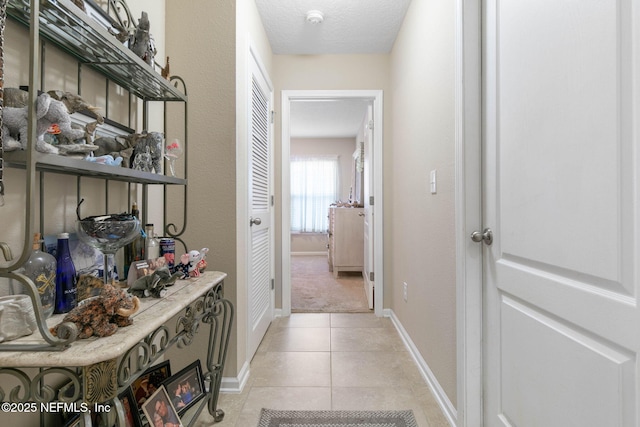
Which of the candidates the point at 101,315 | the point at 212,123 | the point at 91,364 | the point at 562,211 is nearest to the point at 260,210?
the point at 212,123

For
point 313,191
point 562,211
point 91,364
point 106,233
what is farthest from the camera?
point 313,191

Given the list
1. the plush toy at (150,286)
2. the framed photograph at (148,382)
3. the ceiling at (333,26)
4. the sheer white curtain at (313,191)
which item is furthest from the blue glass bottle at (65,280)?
the sheer white curtain at (313,191)

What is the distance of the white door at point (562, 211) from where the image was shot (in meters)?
0.76

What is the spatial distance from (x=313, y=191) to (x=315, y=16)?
15.7ft

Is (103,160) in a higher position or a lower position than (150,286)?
higher

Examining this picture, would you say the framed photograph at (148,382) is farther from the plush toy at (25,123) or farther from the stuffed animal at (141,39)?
the stuffed animal at (141,39)

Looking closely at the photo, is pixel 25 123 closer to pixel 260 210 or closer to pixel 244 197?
pixel 244 197

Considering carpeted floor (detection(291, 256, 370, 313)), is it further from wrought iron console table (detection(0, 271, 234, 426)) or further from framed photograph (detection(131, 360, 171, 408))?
wrought iron console table (detection(0, 271, 234, 426))

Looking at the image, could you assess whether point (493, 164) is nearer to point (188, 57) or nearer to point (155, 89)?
point (155, 89)

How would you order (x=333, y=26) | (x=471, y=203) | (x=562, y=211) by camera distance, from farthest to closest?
(x=333, y=26), (x=471, y=203), (x=562, y=211)

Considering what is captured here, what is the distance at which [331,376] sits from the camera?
1.95m

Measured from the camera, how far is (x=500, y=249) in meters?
1.26

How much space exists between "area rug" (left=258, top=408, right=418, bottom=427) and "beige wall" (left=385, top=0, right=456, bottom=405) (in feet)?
0.87

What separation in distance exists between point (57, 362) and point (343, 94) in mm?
2812
